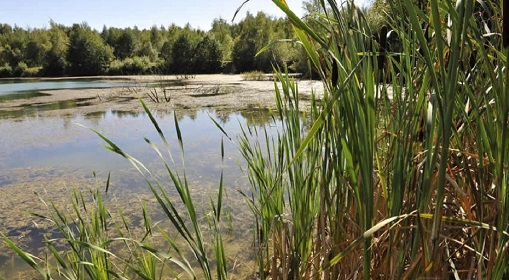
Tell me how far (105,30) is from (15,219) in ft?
133

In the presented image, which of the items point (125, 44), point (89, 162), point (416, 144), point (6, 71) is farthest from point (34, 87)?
point (125, 44)

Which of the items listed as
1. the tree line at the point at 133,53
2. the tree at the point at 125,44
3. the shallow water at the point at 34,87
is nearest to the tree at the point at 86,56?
the tree line at the point at 133,53

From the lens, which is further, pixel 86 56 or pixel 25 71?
pixel 86 56

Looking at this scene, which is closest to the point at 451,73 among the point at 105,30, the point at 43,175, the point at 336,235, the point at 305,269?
the point at 336,235

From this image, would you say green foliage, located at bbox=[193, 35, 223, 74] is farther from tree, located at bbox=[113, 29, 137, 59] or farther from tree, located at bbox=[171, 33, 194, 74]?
tree, located at bbox=[113, 29, 137, 59]

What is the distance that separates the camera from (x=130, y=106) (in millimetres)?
7156

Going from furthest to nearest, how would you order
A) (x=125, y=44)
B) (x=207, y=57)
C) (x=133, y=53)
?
(x=125, y=44) → (x=133, y=53) → (x=207, y=57)

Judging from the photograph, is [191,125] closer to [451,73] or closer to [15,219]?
[15,219]

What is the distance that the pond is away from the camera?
7.14 ft

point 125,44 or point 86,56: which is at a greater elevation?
point 125,44

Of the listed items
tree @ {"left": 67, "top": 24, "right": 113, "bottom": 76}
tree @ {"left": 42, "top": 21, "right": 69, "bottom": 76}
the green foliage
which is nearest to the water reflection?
the green foliage

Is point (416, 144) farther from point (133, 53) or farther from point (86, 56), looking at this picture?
point (133, 53)

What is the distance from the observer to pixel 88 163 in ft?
11.0

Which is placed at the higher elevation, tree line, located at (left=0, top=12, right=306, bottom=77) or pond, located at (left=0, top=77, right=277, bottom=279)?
tree line, located at (left=0, top=12, right=306, bottom=77)
